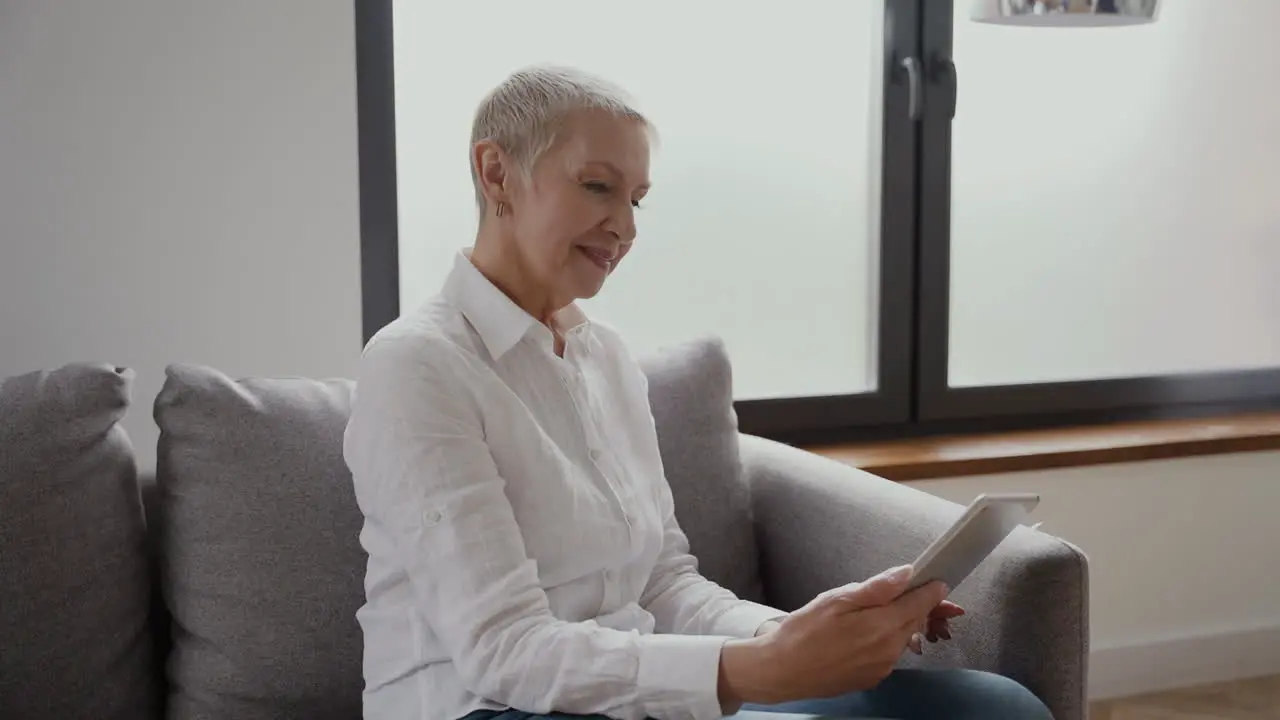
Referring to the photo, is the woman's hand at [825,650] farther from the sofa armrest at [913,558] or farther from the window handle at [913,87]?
the window handle at [913,87]

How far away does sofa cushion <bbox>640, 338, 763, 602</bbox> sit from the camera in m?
2.05

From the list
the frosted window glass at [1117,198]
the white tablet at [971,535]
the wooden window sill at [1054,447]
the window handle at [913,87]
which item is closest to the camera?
the white tablet at [971,535]

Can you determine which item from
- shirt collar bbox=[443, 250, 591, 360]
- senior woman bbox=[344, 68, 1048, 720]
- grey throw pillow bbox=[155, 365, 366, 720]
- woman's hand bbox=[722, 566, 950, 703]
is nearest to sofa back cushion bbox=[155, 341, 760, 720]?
grey throw pillow bbox=[155, 365, 366, 720]

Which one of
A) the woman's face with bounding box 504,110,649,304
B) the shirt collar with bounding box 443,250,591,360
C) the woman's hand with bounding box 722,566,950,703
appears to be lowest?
the woman's hand with bounding box 722,566,950,703

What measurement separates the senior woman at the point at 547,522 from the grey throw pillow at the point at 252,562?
232 mm

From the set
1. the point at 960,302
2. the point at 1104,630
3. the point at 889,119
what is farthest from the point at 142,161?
the point at 1104,630

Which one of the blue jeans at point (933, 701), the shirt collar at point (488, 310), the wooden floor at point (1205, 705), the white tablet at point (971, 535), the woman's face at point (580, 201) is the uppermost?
the woman's face at point (580, 201)

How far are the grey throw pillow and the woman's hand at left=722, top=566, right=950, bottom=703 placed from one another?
0.59 meters

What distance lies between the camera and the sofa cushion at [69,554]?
5.33 feet

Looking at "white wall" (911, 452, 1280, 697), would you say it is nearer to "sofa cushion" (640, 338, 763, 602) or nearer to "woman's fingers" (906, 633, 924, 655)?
"sofa cushion" (640, 338, 763, 602)

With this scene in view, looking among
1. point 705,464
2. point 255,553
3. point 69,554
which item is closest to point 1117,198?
point 705,464

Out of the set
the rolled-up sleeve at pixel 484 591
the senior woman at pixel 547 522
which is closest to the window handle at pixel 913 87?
the senior woman at pixel 547 522

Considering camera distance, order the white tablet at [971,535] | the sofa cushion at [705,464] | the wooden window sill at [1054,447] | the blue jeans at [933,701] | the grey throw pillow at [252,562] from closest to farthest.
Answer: the white tablet at [971,535], the blue jeans at [933,701], the grey throw pillow at [252,562], the sofa cushion at [705,464], the wooden window sill at [1054,447]

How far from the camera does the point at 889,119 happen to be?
114 inches
